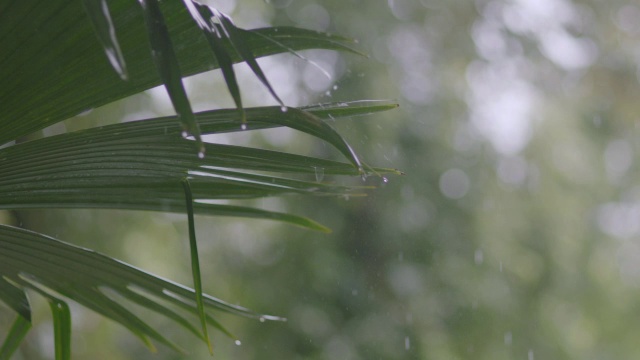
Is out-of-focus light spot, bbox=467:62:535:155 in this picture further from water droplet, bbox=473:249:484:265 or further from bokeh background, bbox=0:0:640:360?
water droplet, bbox=473:249:484:265

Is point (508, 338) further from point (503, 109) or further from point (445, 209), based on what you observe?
point (503, 109)

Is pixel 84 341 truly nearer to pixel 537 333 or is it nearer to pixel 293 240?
pixel 293 240

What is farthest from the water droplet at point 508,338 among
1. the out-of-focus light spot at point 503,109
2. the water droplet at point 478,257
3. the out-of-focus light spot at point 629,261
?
the out-of-focus light spot at point 503,109

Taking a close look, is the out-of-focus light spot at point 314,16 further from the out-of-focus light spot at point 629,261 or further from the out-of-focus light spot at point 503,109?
the out-of-focus light spot at point 629,261

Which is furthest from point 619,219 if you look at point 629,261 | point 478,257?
point 478,257

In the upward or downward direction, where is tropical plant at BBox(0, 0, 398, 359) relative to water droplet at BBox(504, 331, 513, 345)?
upward

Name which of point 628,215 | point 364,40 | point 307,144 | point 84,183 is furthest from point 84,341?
point 84,183

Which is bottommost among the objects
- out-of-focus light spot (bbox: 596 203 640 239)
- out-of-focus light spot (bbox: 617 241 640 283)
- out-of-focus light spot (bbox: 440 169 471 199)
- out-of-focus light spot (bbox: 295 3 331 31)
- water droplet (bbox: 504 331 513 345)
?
water droplet (bbox: 504 331 513 345)

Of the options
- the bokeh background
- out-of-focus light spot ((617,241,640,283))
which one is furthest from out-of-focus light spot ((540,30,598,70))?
out-of-focus light spot ((617,241,640,283))
